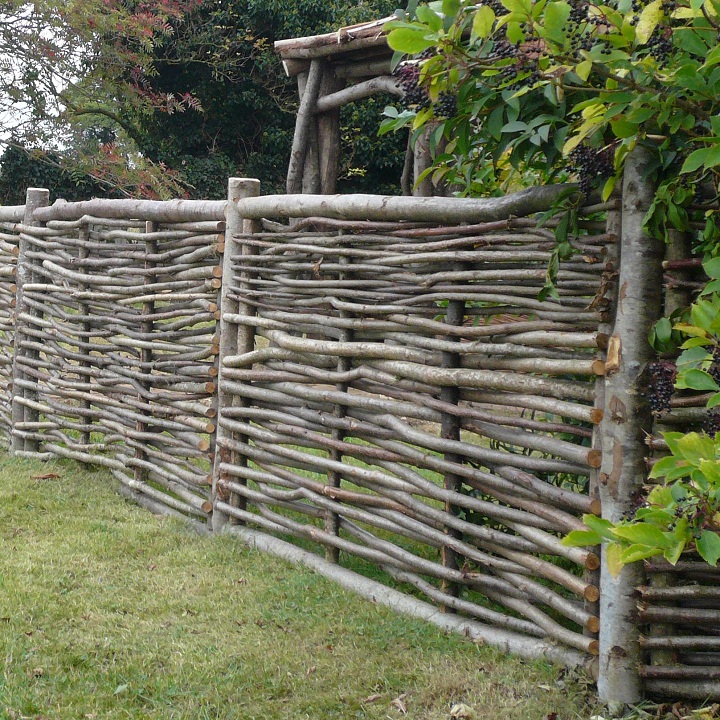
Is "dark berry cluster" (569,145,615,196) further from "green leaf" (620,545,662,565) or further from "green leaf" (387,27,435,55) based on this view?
"green leaf" (620,545,662,565)

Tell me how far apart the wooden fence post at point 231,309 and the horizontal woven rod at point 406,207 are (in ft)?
0.24

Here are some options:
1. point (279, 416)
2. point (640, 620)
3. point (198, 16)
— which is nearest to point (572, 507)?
point (640, 620)

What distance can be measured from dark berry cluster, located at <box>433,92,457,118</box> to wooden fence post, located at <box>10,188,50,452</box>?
442cm

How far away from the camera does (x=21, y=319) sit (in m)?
6.39

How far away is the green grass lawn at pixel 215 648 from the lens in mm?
2828

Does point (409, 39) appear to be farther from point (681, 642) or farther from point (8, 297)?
point (8, 297)

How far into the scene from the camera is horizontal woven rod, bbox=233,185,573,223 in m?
3.07

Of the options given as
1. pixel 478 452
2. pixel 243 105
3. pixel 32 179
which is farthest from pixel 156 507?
pixel 32 179

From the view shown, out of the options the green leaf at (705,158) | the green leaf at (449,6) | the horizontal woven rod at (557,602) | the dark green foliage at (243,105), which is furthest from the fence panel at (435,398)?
the dark green foliage at (243,105)

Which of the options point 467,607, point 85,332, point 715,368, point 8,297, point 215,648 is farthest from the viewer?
point 8,297

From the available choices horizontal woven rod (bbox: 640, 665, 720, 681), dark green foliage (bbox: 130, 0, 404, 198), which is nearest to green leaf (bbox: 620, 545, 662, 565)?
horizontal woven rod (bbox: 640, 665, 720, 681)

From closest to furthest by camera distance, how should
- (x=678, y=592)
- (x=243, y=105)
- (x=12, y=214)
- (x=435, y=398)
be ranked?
(x=678, y=592)
(x=435, y=398)
(x=12, y=214)
(x=243, y=105)

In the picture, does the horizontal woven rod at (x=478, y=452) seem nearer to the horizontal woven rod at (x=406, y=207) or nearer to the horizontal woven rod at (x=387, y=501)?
the horizontal woven rod at (x=387, y=501)

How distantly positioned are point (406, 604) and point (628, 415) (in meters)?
1.35
